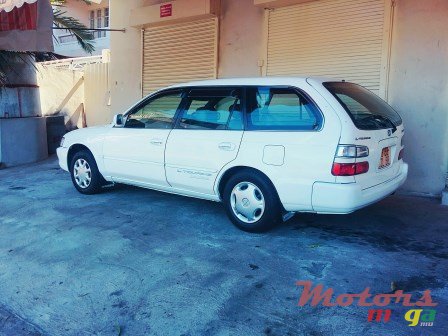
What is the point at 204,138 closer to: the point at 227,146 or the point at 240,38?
the point at 227,146

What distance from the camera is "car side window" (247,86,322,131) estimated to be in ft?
14.8

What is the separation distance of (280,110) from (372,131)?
3.18 ft

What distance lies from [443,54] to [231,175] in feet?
12.3

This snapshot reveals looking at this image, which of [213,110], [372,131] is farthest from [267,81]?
[372,131]

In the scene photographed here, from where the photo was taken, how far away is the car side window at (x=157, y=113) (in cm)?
562

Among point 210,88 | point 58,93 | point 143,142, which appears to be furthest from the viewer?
point 58,93

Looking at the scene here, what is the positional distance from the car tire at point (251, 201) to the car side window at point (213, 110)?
0.61 m

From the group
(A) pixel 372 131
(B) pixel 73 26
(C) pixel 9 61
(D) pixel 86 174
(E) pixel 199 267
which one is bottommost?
(E) pixel 199 267

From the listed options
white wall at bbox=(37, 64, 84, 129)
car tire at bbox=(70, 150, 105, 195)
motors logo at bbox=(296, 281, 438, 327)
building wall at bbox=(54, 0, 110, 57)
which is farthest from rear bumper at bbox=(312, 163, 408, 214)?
building wall at bbox=(54, 0, 110, 57)

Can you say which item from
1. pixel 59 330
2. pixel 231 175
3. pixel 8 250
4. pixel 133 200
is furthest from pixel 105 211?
pixel 59 330

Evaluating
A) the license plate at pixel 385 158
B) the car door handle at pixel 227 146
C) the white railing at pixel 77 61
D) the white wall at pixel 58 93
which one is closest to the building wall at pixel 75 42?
the white railing at pixel 77 61

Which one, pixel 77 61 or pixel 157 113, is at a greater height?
pixel 77 61

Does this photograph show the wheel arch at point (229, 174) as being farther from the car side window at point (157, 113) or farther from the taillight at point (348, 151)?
the car side window at point (157, 113)

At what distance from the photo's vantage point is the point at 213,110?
5.25 metres
